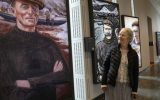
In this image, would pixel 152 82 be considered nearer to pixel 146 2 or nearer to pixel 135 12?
pixel 135 12

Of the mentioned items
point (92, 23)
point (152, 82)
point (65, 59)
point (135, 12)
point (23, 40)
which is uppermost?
point (135, 12)

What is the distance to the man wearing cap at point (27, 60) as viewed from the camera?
3.61 m

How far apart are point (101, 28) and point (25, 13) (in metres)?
2.79

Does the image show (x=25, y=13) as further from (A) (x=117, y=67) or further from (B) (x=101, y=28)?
(B) (x=101, y=28)

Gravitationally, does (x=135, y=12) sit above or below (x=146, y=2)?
below

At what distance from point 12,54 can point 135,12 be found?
8045mm

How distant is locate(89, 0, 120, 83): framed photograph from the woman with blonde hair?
7.35 ft

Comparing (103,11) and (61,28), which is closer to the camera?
(61,28)

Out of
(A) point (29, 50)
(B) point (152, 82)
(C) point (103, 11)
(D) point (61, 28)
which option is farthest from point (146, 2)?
(A) point (29, 50)

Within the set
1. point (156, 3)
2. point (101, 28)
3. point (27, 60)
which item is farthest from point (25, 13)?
point (156, 3)

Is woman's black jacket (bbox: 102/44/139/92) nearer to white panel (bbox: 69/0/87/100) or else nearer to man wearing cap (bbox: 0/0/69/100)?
man wearing cap (bbox: 0/0/69/100)

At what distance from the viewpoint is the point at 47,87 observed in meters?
4.33

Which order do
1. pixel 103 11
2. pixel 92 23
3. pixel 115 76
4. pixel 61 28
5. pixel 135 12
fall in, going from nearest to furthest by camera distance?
pixel 115 76 < pixel 61 28 < pixel 92 23 < pixel 103 11 < pixel 135 12

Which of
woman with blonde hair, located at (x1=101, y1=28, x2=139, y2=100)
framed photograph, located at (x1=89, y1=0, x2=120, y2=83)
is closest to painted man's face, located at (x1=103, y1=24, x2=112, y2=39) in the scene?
framed photograph, located at (x1=89, y1=0, x2=120, y2=83)
